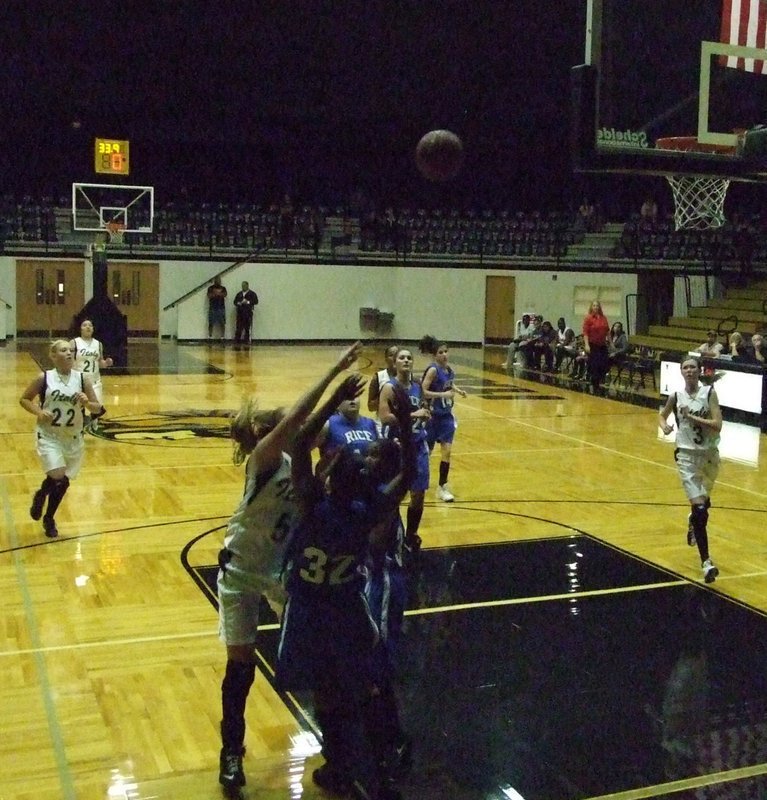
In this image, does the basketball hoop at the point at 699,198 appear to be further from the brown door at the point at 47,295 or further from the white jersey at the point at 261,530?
the brown door at the point at 47,295

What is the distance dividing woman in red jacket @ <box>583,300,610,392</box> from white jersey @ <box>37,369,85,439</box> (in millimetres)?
13102

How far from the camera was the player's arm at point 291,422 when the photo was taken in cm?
402

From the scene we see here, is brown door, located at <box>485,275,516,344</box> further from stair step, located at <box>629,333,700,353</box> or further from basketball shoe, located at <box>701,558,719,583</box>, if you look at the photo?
basketball shoe, located at <box>701,558,719,583</box>

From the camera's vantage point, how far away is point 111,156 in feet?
90.0

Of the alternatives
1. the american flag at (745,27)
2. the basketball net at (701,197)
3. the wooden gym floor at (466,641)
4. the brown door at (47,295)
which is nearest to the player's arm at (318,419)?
the wooden gym floor at (466,641)

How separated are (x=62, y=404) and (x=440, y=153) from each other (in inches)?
252

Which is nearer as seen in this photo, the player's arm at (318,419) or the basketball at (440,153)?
the player's arm at (318,419)

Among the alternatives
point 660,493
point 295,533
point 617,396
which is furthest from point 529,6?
point 295,533

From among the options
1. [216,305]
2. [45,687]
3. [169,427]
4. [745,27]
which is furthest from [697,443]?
[216,305]

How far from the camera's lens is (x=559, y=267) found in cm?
2956

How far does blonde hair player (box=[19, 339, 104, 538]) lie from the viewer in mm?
8250

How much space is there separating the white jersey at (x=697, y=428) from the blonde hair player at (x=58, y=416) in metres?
4.62

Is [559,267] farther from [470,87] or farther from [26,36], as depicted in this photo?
[26,36]

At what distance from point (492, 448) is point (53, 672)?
8.29 m
